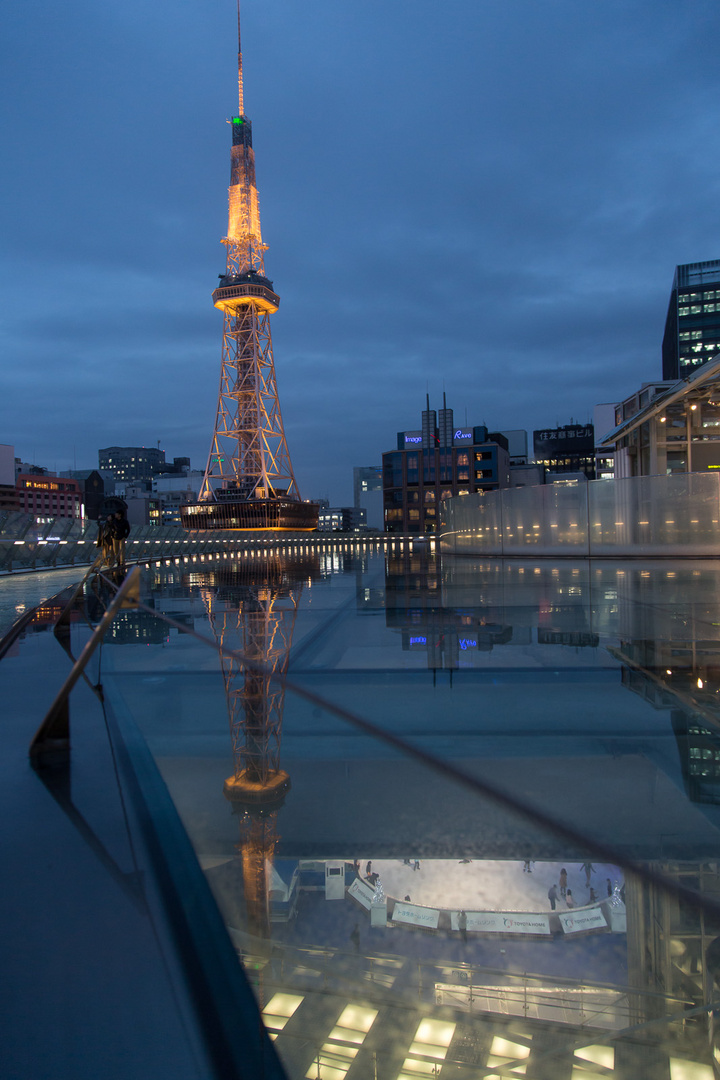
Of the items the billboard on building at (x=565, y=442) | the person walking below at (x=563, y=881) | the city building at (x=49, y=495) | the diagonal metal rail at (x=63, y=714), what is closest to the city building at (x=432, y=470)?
the billboard on building at (x=565, y=442)

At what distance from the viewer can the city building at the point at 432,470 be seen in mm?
105375

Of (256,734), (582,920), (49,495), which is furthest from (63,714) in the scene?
(49,495)

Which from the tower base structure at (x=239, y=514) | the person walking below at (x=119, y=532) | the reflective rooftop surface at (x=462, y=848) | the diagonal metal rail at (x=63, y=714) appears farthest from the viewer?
the tower base structure at (x=239, y=514)

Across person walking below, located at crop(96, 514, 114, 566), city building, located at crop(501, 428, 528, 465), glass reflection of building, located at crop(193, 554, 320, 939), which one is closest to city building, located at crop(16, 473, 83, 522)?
city building, located at crop(501, 428, 528, 465)

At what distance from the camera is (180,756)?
3883mm

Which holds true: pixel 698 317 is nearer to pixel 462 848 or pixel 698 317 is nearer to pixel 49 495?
pixel 49 495

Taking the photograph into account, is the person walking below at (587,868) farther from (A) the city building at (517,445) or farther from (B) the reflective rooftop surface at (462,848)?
(A) the city building at (517,445)

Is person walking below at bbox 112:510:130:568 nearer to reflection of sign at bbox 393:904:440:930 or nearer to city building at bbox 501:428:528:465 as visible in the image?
reflection of sign at bbox 393:904:440:930

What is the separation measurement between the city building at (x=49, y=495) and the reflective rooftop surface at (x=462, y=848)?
455ft

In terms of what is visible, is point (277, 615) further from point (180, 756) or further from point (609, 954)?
point (609, 954)

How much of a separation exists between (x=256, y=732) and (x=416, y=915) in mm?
2174

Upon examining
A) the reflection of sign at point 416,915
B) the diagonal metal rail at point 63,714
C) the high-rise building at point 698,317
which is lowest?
the reflection of sign at point 416,915

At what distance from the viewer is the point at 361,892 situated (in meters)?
2.50

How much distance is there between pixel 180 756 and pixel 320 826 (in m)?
1.30
